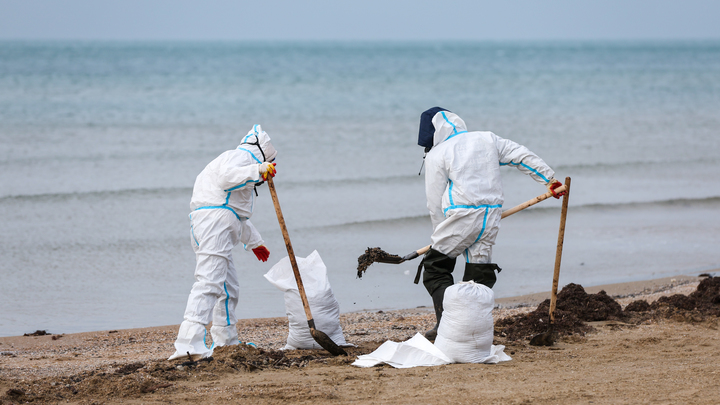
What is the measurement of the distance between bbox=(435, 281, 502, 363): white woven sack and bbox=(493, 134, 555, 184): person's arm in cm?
103

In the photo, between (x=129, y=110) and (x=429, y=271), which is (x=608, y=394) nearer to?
(x=429, y=271)

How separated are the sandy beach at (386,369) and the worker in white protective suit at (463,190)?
27.6 inches

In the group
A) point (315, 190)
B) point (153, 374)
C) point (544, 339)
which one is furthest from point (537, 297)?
point (315, 190)

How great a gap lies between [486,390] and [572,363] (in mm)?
935

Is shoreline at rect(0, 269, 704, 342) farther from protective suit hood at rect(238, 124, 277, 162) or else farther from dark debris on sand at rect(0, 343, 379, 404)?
protective suit hood at rect(238, 124, 277, 162)

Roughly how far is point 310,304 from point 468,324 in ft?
4.00

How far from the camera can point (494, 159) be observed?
195 inches

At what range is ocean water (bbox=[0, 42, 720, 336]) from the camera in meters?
7.72

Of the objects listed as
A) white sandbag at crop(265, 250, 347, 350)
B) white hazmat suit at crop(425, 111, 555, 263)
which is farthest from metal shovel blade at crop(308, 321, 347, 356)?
white hazmat suit at crop(425, 111, 555, 263)

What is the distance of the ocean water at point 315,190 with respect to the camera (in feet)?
25.3

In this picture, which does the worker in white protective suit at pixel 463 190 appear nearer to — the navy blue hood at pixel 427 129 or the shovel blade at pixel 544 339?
the navy blue hood at pixel 427 129

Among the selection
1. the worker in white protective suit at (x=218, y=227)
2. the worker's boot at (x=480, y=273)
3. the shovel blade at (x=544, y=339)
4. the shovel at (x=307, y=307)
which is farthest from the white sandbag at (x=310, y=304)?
the shovel blade at (x=544, y=339)

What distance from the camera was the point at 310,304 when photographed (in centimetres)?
503

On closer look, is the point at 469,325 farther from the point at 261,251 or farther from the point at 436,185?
the point at 261,251
